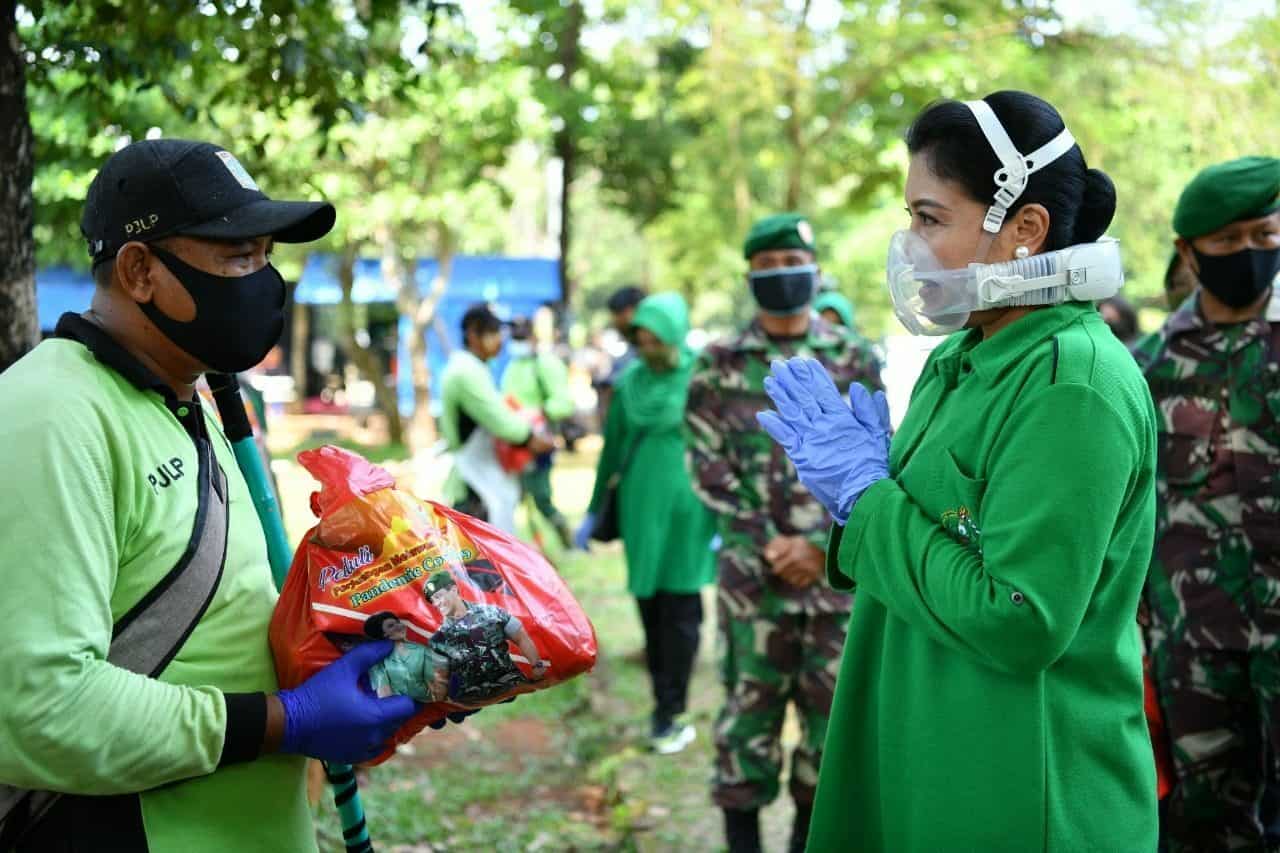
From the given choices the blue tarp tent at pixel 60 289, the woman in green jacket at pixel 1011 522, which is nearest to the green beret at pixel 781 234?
the woman in green jacket at pixel 1011 522

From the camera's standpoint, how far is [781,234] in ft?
15.0

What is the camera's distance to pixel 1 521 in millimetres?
1742

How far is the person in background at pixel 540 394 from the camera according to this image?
10.1 metres

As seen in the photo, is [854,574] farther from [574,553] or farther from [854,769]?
[574,553]

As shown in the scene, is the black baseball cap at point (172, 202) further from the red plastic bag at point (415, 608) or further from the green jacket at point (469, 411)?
the green jacket at point (469, 411)

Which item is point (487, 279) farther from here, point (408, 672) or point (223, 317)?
point (408, 672)

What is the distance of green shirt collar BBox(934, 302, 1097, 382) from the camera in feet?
6.92

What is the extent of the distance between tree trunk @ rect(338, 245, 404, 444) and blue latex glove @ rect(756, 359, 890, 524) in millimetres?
15784

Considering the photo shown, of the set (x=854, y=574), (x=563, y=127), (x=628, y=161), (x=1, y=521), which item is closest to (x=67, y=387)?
(x=1, y=521)

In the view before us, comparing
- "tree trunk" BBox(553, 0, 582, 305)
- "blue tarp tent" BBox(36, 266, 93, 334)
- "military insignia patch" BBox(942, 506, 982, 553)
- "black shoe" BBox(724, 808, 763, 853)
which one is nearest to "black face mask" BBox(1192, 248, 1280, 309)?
"military insignia patch" BBox(942, 506, 982, 553)

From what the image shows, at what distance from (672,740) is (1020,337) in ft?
13.8

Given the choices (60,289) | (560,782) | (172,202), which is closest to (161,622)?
(172,202)

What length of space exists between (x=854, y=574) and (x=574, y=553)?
9182mm

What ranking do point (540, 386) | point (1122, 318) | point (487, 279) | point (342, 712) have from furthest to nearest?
point (487, 279) < point (540, 386) < point (1122, 318) < point (342, 712)
